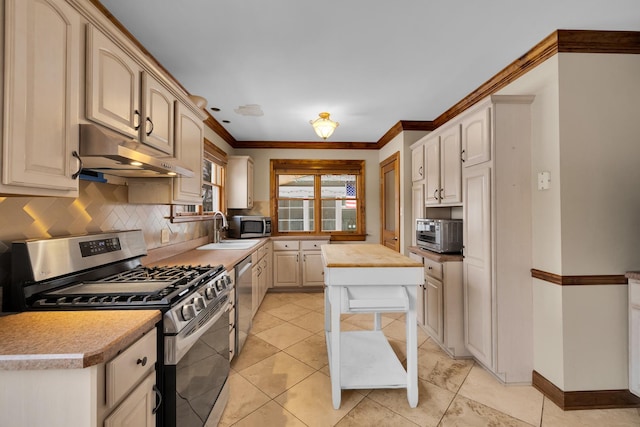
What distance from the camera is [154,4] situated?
1611 millimetres

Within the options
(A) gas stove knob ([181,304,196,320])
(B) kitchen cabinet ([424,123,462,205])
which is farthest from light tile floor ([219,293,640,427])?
(B) kitchen cabinet ([424,123,462,205])

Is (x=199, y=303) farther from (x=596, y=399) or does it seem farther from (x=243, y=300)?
(x=596, y=399)

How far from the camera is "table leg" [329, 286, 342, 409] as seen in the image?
1844 millimetres

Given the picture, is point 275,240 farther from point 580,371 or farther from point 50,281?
point 580,371

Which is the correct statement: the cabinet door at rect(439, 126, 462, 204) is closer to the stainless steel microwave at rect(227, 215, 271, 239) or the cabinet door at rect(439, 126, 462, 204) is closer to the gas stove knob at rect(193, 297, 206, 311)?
the gas stove knob at rect(193, 297, 206, 311)

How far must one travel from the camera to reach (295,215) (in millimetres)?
4980

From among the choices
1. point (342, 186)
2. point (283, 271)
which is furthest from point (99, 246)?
point (342, 186)

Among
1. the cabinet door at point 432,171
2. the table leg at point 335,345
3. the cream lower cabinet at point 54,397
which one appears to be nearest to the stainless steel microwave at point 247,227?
the cabinet door at point 432,171

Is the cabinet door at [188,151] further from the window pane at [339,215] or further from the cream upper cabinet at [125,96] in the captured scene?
the window pane at [339,215]

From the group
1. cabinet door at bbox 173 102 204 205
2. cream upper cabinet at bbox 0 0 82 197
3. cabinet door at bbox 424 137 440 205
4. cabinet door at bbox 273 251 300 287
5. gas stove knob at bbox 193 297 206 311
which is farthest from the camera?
cabinet door at bbox 273 251 300 287

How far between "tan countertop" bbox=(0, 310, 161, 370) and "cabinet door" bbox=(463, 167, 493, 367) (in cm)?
223

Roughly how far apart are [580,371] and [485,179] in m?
1.43

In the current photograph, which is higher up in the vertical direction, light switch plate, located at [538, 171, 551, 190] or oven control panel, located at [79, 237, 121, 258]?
light switch plate, located at [538, 171, 551, 190]

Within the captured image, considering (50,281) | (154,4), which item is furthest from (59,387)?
→ (154,4)
